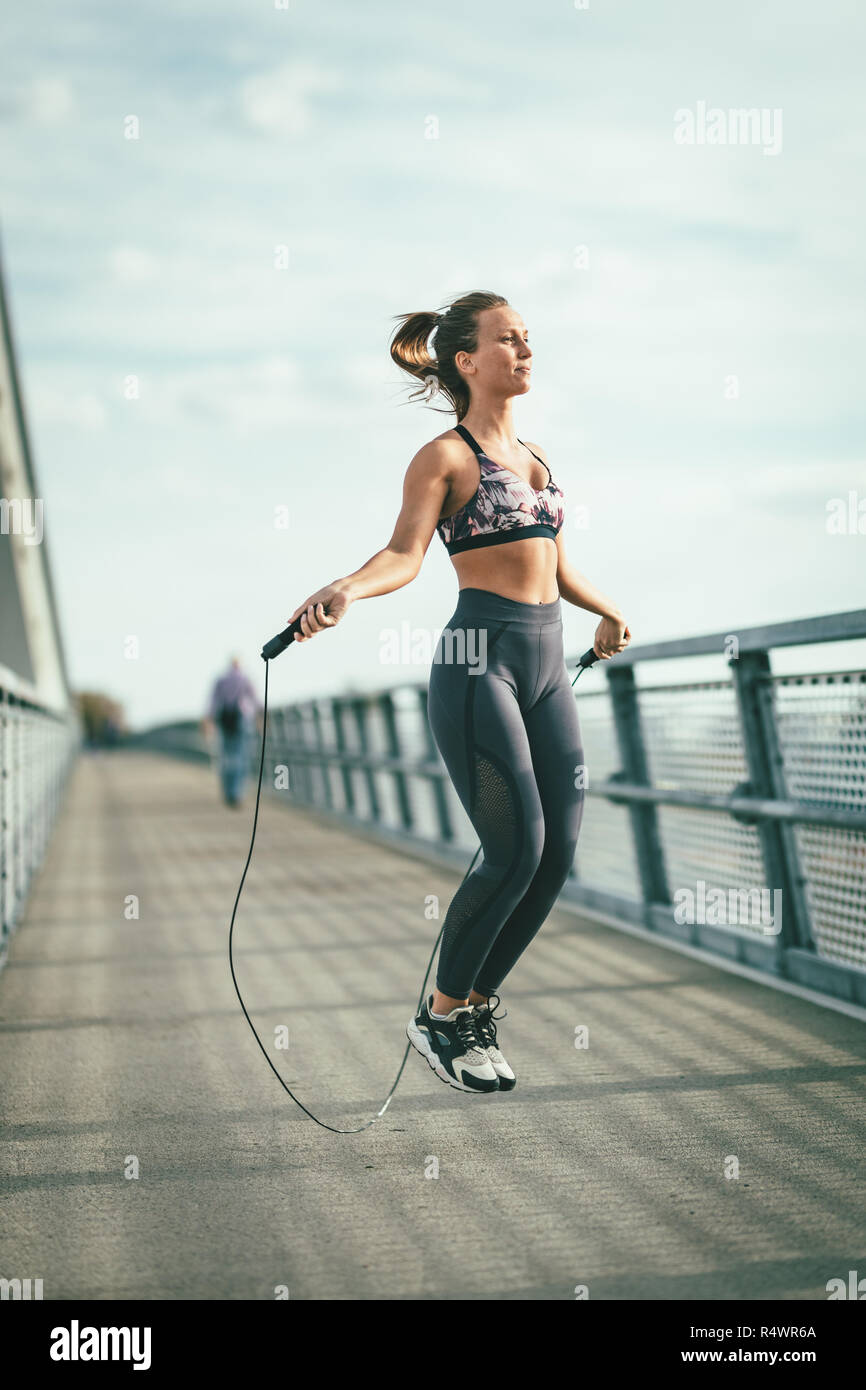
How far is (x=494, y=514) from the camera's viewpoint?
365 centimetres

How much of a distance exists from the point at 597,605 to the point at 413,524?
67 cm

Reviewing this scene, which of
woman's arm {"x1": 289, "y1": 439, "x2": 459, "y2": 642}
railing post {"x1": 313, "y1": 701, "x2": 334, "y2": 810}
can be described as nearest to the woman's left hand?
woman's arm {"x1": 289, "y1": 439, "x2": 459, "y2": 642}

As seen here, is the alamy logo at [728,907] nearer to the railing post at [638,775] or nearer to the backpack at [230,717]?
the railing post at [638,775]

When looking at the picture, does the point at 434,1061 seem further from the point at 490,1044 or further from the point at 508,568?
the point at 508,568

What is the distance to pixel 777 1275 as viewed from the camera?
2797 millimetres

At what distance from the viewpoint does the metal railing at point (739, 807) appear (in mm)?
5328

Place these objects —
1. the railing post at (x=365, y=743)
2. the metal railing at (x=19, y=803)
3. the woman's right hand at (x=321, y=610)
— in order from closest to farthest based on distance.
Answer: the woman's right hand at (x=321, y=610) < the metal railing at (x=19, y=803) < the railing post at (x=365, y=743)

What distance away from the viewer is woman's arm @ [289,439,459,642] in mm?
3445

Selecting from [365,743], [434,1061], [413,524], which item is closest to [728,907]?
[434,1061]

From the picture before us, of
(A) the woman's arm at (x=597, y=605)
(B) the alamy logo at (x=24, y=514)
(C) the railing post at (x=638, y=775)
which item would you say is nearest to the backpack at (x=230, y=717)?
(B) the alamy logo at (x=24, y=514)

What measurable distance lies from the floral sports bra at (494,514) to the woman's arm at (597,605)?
226 mm
